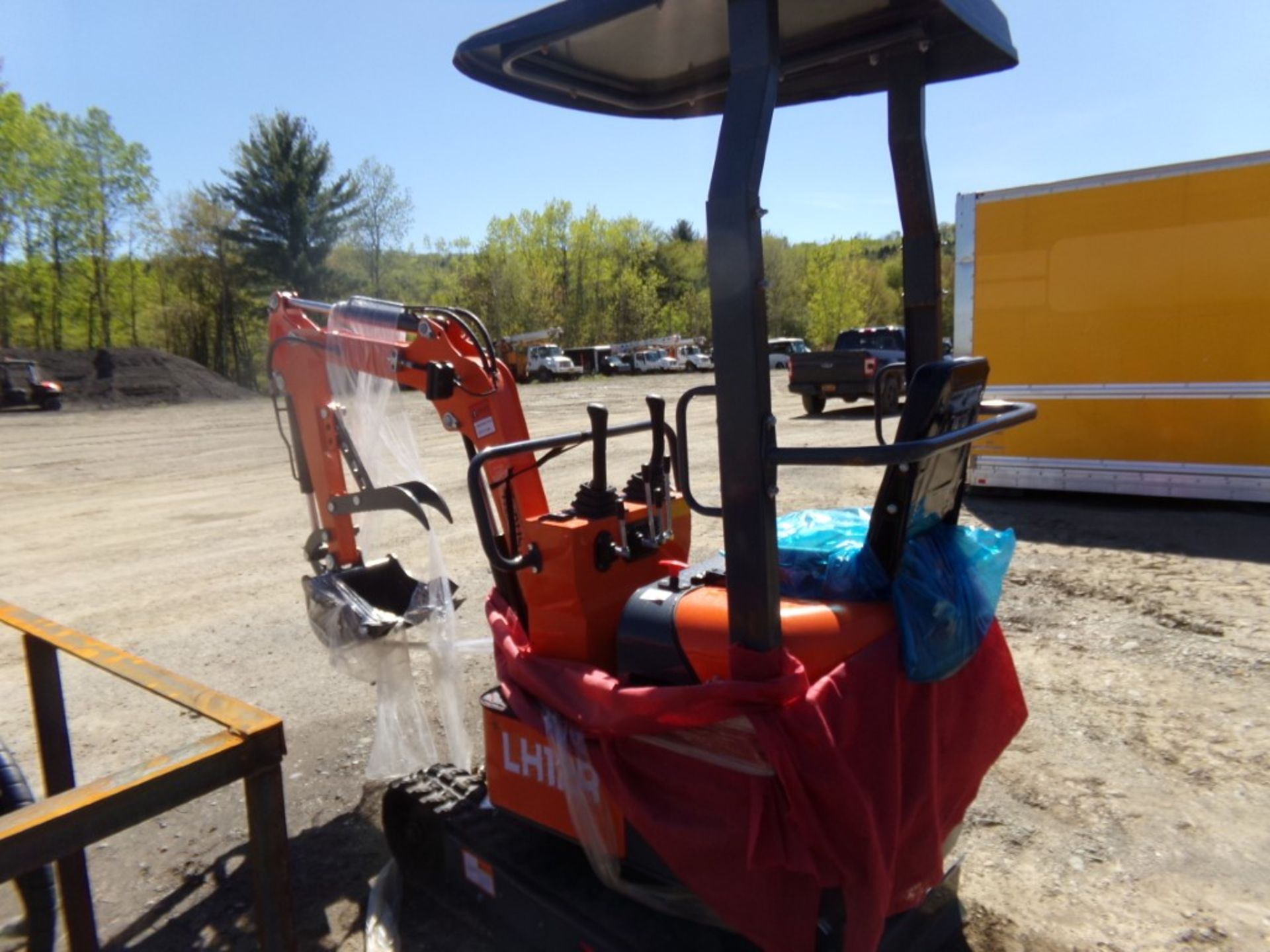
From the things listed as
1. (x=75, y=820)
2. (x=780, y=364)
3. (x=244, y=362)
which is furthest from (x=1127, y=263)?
(x=244, y=362)

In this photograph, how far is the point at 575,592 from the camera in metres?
2.53

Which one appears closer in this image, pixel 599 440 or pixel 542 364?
pixel 599 440

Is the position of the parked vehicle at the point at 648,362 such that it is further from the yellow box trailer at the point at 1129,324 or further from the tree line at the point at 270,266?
the yellow box trailer at the point at 1129,324

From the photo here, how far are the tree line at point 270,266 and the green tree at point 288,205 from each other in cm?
7

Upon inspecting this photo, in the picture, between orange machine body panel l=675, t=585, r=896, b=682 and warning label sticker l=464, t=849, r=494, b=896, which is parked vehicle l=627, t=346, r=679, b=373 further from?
orange machine body panel l=675, t=585, r=896, b=682

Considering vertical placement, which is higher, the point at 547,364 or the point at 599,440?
the point at 599,440

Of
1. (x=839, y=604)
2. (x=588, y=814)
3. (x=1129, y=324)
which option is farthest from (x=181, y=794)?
(x=1129, y=324)

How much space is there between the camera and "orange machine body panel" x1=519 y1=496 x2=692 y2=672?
2527mm

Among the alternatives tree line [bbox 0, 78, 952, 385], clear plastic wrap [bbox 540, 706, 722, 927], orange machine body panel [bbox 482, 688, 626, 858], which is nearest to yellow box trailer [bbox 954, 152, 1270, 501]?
orange machine body panel [bbox 482, 688, 626, 858]

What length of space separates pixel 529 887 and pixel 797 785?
1.02m

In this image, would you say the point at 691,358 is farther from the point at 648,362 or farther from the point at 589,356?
the point at 589,356

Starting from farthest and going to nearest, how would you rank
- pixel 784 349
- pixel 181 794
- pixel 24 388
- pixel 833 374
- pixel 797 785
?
pixel 784 349
pixel 24 388
pixel 833 374
pixel 797 785
pixel 181 794

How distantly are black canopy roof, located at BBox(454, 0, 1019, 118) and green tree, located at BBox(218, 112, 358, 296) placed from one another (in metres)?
44.6

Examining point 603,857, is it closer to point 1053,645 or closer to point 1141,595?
point 1053,645
